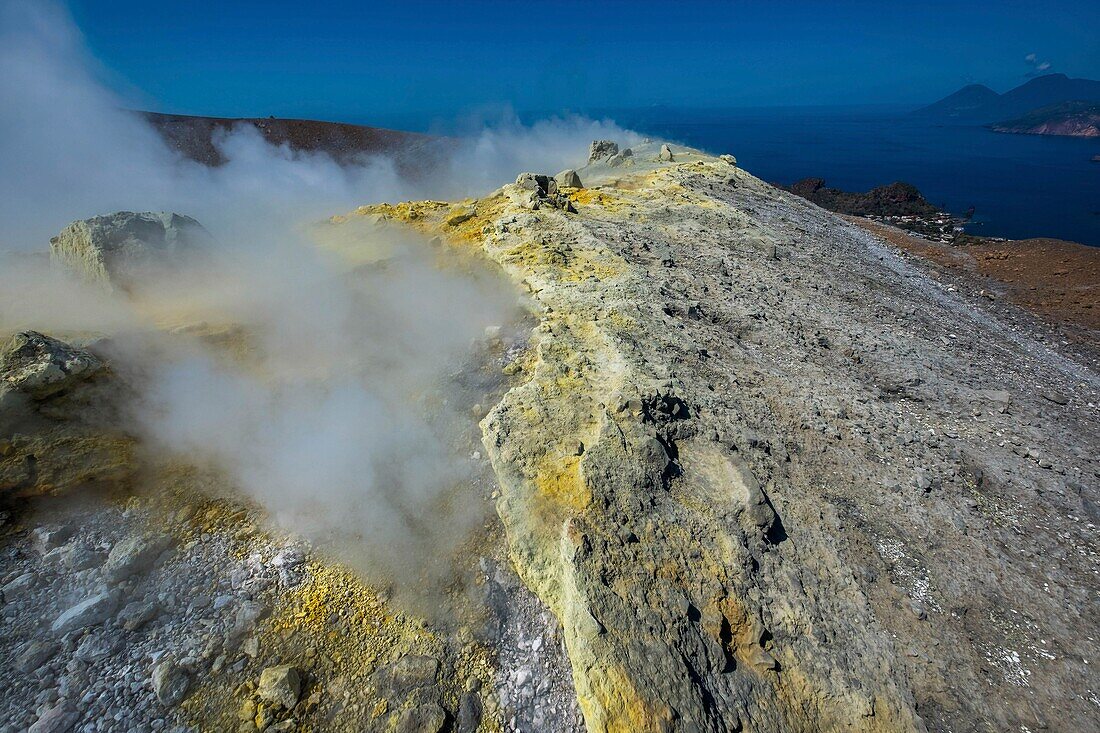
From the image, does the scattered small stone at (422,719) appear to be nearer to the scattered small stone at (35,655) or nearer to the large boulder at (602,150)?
the scattered small stone at (35,655)

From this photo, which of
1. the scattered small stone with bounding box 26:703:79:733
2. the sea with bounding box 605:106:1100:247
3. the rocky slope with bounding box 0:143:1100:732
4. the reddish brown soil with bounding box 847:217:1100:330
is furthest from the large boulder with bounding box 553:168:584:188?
the sea with bounding box 605:106:1100:247

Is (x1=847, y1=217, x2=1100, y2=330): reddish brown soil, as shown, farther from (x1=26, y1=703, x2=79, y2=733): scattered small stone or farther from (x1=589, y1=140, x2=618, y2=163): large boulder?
(x1=26, y1=703, x2=79, y2=733): scattered small stone

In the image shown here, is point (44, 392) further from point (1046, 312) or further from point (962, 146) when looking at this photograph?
point (962, 146)

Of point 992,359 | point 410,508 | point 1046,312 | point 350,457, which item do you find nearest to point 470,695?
point 410,508

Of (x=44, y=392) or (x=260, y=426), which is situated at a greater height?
(x=44, y=392)

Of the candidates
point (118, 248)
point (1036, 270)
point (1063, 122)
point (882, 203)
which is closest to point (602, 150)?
point (118, 248)
